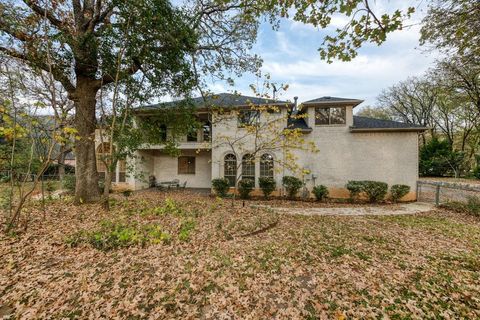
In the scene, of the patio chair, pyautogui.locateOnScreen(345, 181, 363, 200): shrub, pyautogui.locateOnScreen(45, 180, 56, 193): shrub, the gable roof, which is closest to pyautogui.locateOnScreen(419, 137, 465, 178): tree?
pyautogui.locateOnScreen(345, 181, 363, 200): shrub

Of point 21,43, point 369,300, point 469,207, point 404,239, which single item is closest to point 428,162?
point 469,207

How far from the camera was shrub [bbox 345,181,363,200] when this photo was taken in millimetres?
11648

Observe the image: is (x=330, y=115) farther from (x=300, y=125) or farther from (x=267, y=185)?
(x=267, y=185)

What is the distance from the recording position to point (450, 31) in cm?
682

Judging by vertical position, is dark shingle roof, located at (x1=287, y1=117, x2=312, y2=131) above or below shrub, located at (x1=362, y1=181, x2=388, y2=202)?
above

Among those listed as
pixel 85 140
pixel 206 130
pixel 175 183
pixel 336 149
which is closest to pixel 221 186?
pixel 175 183

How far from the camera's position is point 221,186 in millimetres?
12453

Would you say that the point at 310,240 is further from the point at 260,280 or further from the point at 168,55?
the point at 168,55

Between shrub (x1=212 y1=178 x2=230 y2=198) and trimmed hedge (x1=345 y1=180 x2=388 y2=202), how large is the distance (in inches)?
299

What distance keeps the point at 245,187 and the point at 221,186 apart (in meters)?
1.56

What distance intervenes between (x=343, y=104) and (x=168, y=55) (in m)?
10.8

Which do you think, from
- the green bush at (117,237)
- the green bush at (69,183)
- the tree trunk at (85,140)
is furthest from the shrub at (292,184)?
the green bush at (69,183)

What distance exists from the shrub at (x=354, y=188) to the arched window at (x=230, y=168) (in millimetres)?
7335

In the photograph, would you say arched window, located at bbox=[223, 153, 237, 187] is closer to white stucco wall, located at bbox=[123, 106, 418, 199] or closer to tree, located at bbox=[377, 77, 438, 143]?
white stucco wall, located at bbox=[123, 106, 418, 199]
